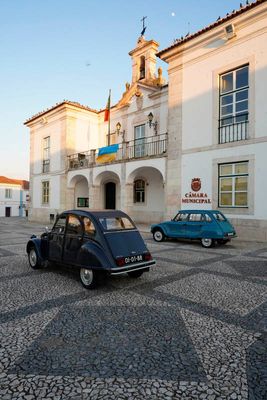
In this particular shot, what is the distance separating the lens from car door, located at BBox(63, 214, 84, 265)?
570cm

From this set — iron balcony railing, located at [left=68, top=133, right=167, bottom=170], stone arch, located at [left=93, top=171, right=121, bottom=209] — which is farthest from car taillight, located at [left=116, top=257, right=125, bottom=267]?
stone arch, located at [left=93, top=171, right=121, bottom=209]

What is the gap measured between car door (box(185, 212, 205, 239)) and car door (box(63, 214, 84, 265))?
615 centimetres

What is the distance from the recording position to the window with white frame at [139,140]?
19.8 m

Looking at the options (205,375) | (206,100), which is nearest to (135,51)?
(206,100)

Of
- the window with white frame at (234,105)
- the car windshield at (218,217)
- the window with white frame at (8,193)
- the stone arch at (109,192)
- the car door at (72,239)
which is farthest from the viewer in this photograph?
the window with white frame at (8,193)

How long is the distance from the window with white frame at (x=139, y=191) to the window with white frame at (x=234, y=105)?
8.04m

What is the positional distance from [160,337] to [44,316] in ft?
5.60

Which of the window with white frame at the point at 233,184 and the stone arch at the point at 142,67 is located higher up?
the stone arch at the point at 142,67

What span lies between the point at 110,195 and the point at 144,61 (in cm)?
1070

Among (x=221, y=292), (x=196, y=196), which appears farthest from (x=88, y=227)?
(x=196, y=196)

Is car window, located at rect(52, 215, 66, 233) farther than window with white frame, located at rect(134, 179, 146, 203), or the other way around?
window with white frame, located at rect(134, 179, 146, 203)

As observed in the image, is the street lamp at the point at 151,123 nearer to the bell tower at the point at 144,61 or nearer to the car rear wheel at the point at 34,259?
the bell tower at the point at 144,61

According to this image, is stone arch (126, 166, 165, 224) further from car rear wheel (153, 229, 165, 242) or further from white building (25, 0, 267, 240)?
car rear wheel (153, 229, 165, 242)

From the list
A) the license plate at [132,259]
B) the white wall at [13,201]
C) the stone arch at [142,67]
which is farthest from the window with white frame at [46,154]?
the white wall at [13,201]
